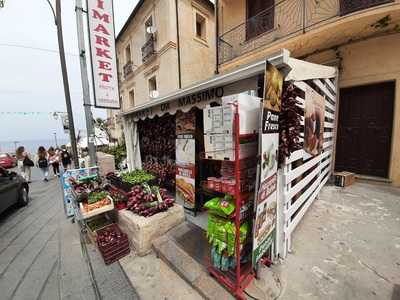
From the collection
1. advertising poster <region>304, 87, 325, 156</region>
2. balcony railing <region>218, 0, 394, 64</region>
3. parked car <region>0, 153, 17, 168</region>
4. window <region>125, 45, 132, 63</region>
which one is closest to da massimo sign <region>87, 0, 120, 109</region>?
advertising poster <region>304, 87, 325, 156</region>

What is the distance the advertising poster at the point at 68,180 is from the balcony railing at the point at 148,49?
7147 mm

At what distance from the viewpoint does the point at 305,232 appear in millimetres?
2807

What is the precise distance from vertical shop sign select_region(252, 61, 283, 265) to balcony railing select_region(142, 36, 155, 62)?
8.81 m

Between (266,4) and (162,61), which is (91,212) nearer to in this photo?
(162,61)

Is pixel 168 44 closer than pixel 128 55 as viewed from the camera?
Yes

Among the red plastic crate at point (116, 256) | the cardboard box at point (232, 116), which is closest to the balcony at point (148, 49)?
the cardboard box at point (232, 116)

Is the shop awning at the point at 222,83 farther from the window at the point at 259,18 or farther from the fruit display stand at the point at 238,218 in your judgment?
the window at the point at 259,18

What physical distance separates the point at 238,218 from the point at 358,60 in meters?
5.95

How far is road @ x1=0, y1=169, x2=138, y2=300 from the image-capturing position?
215cm

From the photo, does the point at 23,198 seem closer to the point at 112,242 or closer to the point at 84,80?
the point at 84,80

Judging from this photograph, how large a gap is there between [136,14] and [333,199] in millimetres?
12229

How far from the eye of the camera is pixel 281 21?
18.7 feet

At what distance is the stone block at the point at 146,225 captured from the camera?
8.73 feet

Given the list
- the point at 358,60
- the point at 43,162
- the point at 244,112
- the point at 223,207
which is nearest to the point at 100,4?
the point at 244,112
